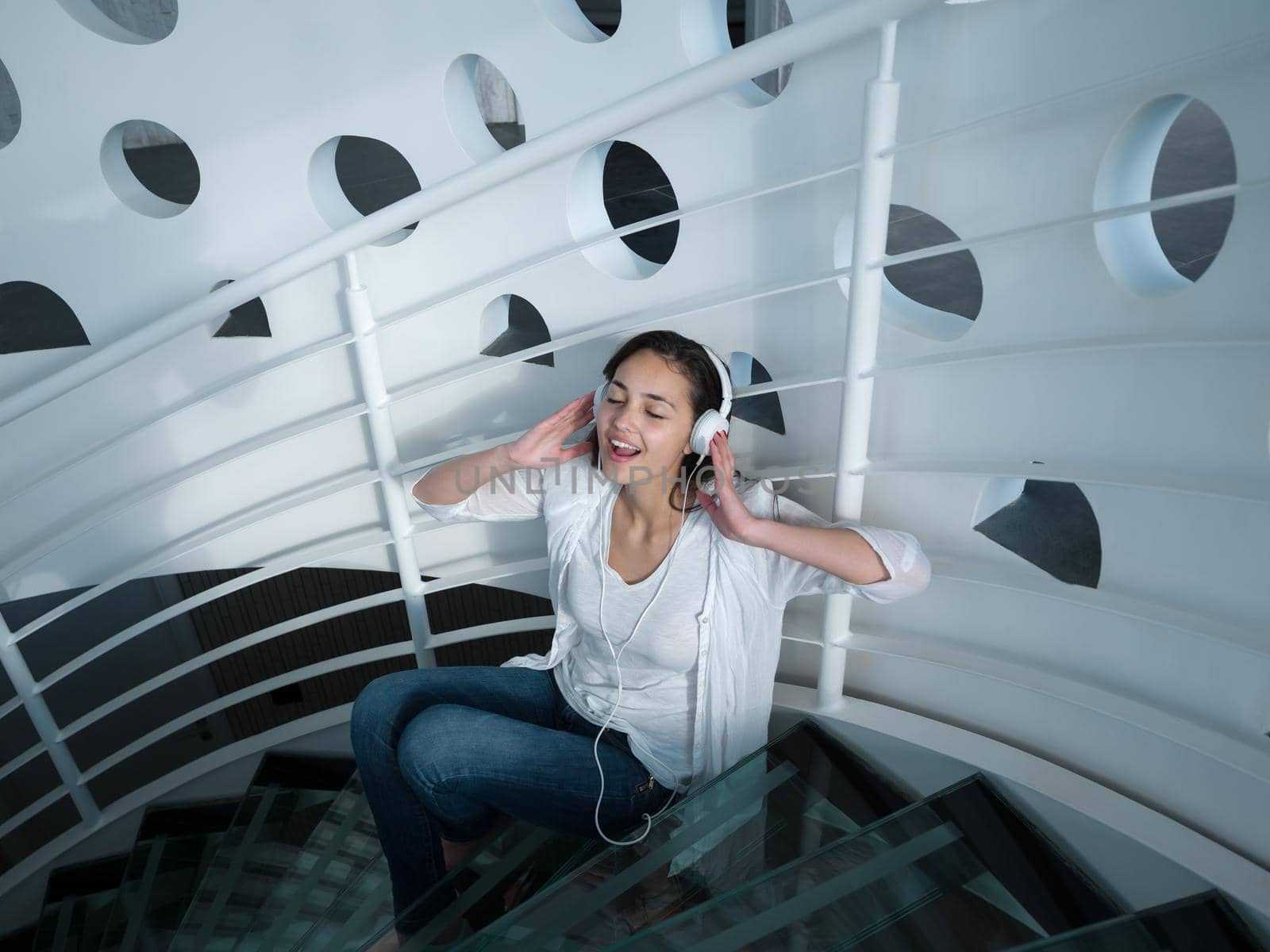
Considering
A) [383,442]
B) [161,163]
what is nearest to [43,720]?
[383,442]

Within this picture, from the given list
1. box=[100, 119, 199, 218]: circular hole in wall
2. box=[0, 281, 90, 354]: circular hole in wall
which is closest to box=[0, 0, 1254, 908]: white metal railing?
box=[100, 119, 199, 218]: circular hole in wall

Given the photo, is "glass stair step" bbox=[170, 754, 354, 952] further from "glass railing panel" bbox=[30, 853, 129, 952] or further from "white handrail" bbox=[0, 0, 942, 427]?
"white handrail" bbox=[0, 0, 942, 427]

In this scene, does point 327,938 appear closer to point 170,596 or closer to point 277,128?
point 277,128

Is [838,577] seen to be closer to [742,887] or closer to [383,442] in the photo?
[742,887]

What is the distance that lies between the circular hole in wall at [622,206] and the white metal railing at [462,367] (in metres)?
0.08

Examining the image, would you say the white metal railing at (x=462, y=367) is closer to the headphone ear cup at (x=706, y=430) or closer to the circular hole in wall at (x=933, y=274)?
the headphone ear cup at (x=706, y=430)

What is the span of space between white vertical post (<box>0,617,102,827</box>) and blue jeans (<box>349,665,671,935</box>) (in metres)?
0.86

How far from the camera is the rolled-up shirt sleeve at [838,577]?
135 centimetres

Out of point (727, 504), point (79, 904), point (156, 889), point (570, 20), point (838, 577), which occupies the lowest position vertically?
point (79, 904)

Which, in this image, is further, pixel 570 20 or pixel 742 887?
pixel 570 20

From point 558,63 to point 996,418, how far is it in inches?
33.2

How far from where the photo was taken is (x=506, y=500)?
1686 mm

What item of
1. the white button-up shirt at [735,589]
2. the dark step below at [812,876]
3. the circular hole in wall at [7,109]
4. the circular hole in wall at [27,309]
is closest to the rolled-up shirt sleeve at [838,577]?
the white button-up shirt at [735,589]

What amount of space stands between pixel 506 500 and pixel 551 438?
0.56 feet
